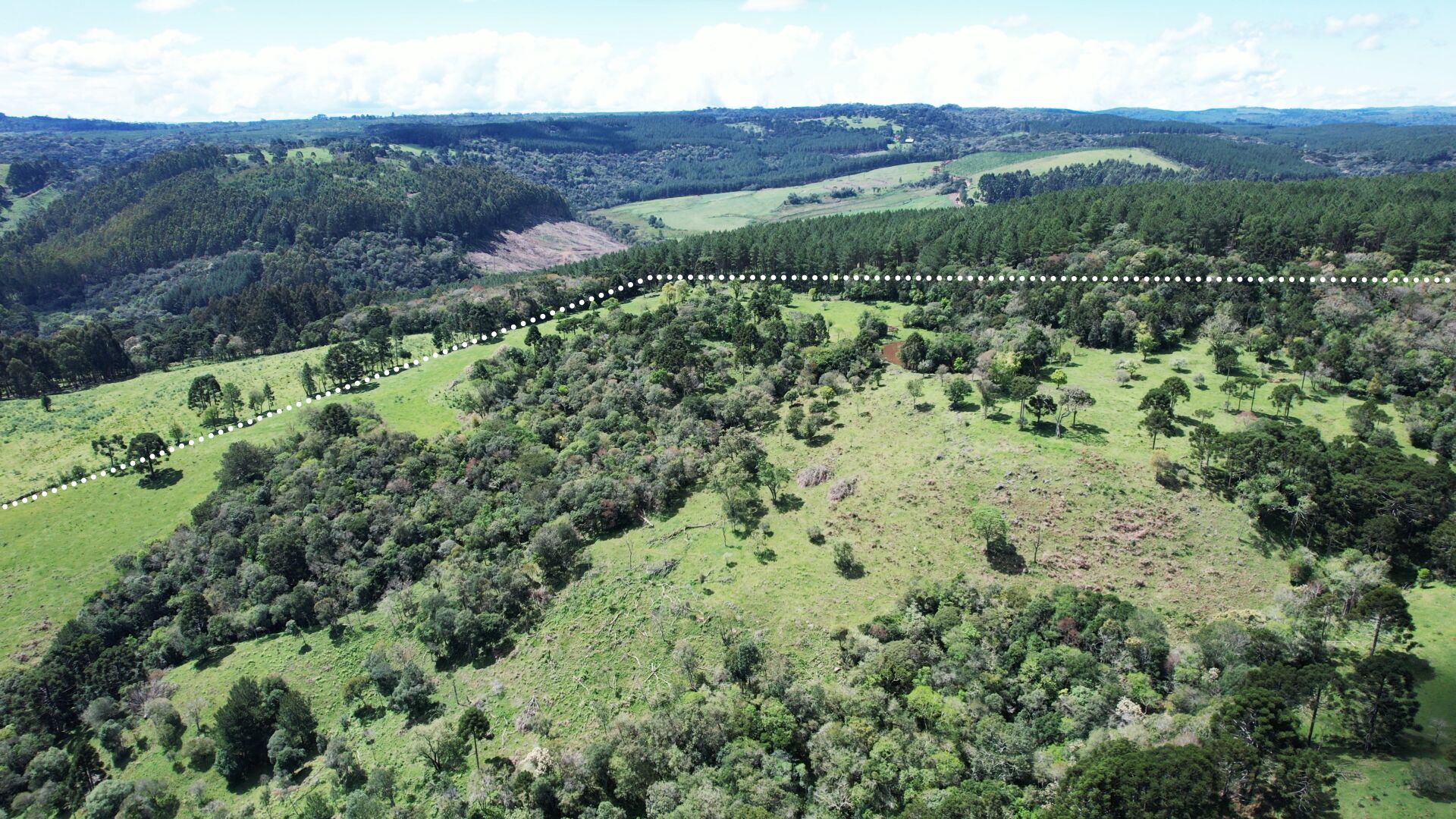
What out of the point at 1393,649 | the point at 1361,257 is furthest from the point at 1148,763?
the point at 1361,257

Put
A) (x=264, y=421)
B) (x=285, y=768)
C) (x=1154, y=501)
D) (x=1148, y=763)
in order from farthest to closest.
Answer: (x=264, y=421)
(x=1154, y=501)
(x=285, y=768)
(x=1148, y=763)

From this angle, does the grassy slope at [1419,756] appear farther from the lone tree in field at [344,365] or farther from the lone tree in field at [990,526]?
the lone tree in field at [344,365]

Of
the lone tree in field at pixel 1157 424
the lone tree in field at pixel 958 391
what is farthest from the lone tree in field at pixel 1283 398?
the lone tree in field at pixel 958 391

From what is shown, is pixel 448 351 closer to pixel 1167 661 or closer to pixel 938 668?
pixel 938 668

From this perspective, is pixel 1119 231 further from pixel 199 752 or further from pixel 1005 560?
pixel 199 752

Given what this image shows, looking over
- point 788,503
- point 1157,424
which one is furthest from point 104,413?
point 1157,424
